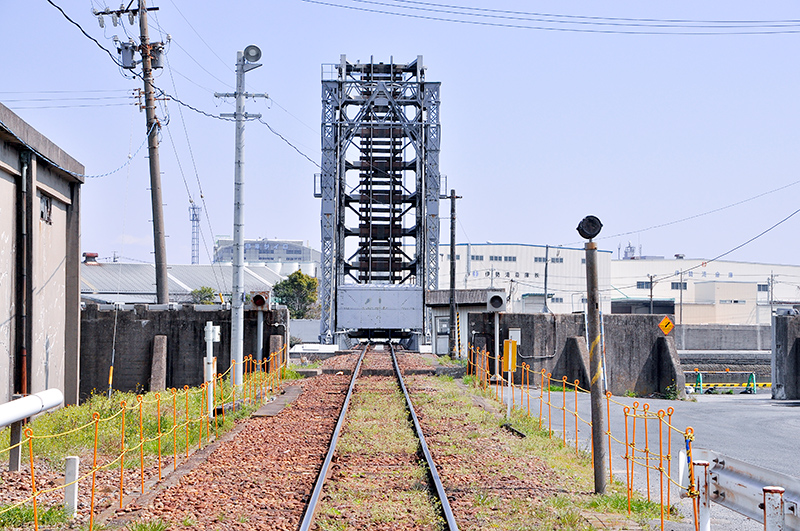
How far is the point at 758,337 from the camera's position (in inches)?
2350

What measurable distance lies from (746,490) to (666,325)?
23.9m

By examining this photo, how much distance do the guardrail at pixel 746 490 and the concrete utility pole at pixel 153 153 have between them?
843 inches

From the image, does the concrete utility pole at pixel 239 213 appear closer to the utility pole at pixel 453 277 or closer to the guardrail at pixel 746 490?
the guardrail at pixel 746 490

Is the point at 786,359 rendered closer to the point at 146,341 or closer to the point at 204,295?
the point at 146,341

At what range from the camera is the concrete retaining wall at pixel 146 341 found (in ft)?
84.9

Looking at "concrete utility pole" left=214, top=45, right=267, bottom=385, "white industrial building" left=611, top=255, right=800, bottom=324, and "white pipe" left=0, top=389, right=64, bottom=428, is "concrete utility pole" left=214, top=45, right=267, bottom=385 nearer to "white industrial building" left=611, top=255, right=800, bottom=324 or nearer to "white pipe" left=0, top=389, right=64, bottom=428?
"white pipe" left=0, top=389, right=64, bottom=428

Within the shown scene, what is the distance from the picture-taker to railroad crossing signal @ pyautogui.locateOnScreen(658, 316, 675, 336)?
27.7 m

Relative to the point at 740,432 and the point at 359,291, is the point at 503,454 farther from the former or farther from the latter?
the point at 359,291

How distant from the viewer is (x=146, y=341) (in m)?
26.2

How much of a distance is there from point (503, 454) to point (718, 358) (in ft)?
146

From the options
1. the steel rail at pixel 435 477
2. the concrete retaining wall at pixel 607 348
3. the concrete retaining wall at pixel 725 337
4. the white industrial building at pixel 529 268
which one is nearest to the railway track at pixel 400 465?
the steel rail at pixel 435 477

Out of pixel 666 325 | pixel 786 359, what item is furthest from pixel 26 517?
pixel 666 325

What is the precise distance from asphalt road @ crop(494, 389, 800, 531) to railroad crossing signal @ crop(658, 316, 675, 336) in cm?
536

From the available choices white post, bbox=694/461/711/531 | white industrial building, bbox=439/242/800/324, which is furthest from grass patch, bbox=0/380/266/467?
white industrial building, bbox=439/242/800/324
